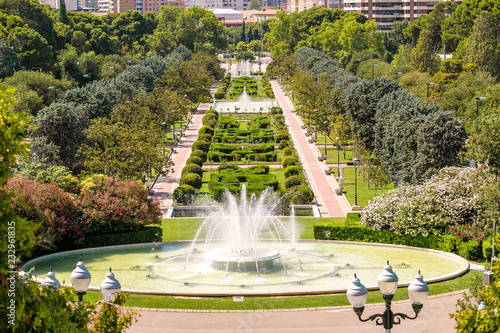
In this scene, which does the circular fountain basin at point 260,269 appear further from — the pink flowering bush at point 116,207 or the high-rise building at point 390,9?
the high-rise building at point 390,9

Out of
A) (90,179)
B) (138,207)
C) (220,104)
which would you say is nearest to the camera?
(138,207)

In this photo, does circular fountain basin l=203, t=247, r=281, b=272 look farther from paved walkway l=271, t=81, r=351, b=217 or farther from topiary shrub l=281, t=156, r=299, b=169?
topiary shrub l=281, t=156, r=299, b=169

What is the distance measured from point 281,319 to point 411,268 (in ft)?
27.9

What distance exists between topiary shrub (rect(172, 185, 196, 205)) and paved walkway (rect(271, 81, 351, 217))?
8623mm

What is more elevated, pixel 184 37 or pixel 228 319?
pixel 184 37

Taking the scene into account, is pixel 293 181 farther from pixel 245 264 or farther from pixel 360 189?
pixel 245 264

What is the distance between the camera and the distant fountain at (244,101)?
3870 inches

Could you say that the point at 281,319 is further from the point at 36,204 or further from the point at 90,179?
the point at 90,179

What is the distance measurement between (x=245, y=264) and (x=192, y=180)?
73.1 ft

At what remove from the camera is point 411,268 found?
96.7ft

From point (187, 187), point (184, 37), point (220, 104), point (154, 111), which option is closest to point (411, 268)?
point (187, 187)

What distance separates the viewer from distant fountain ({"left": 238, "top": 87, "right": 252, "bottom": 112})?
9829cm

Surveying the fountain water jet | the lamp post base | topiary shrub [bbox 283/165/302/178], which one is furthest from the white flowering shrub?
topiary shrub [bbox 283/165/302/178]

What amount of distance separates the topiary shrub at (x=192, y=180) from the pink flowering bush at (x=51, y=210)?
58.8ft
